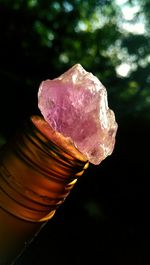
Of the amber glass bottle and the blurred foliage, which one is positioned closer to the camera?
the amber glass bottle

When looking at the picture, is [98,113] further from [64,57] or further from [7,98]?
[64,57]

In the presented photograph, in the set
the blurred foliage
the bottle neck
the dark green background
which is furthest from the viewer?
the blurred foliage

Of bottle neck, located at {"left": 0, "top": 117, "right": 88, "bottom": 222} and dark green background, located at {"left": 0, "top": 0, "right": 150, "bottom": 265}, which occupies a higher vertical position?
bottle neck, located at {"left": 0, "top": 117, "right": 88, "bottom": 222}

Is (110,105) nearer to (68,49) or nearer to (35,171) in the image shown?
(68,49)

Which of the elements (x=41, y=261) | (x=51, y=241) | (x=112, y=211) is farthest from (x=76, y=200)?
(x=41, y=261)

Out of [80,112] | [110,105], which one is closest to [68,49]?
[110,105]

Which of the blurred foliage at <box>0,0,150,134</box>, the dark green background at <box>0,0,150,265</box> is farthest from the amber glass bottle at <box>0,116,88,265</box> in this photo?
the blurred foliage at <box>0,0,150,134</box>

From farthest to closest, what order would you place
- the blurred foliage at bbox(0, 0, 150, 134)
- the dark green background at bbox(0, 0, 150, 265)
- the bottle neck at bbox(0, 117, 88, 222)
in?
the blurred foliage at bbox(0, 0, 150, 134) < the dark green background at bbox(0, 0, 150, 265) < the bottle neck at bbox(0, 117, 88, 222)

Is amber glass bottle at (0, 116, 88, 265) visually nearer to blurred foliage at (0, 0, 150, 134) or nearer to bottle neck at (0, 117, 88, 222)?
bottle neck at (0, 117, 88, 222)
